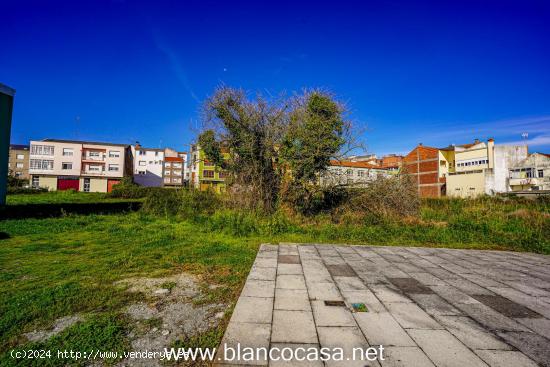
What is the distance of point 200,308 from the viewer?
116 inches

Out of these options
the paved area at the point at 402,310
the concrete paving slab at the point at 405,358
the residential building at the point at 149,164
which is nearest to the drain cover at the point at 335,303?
the paved area at the point at 402,310

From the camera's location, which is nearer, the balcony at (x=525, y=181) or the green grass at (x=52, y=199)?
the green grass at (x=52, y=199)

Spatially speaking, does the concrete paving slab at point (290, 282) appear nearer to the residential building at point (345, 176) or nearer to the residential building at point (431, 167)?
the residential building at point (345, 176)

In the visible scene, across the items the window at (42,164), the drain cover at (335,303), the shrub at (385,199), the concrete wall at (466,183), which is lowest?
the drain cover at (335,303)

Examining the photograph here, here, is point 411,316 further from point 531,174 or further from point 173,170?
point 173,170

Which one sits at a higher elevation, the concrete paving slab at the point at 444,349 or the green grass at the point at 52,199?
the green grass at the point at 52,199

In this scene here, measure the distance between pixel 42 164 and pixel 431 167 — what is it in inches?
2697

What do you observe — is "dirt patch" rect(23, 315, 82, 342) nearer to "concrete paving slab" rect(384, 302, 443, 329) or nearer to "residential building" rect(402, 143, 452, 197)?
"concrete paving slab" rect(384, 302, 443, 329)

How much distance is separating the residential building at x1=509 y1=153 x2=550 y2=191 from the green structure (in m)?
53.3

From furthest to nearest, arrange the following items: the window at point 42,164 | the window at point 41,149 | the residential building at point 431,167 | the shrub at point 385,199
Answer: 1. the window at point 41,149
2. the window at point 42,164
3. the residential building at point 431,167
4. the shrub at point 385,199

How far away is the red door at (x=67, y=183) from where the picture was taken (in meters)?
47.2

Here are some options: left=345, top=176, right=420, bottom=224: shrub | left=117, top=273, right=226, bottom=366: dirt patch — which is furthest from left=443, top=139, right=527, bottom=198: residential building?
left=117, top=273, right=226, bottom=366: dirt patch

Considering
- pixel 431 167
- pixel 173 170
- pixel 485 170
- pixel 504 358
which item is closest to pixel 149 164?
pixel 173 170

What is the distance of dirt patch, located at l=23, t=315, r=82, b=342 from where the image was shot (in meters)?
2.26
